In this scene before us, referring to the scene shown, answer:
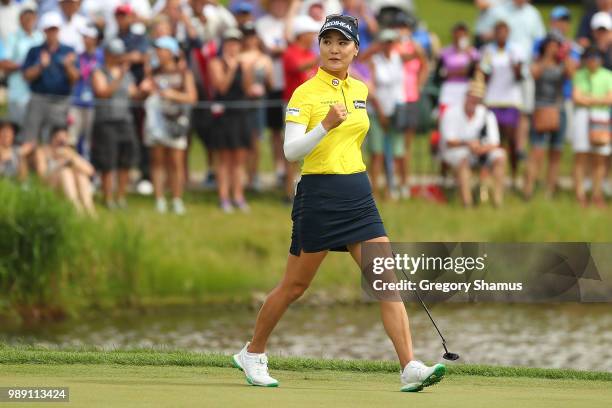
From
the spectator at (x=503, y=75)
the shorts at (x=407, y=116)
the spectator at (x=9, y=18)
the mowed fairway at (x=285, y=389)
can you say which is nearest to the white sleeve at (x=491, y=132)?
the spectator at (x=503, y=75)

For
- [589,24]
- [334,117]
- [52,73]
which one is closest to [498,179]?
[589,24]

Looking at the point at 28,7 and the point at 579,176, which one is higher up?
→ the point at 28,7

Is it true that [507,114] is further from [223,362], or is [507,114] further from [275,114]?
[223,362]

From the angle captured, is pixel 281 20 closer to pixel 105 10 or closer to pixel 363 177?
pixel 105 10

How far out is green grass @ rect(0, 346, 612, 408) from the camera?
7406mm

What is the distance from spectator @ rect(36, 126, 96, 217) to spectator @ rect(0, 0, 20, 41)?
1.87 metres

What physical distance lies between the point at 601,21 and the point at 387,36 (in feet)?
10.2

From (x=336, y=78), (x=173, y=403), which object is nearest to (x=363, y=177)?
(x=336, y=78)

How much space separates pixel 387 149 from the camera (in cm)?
1866

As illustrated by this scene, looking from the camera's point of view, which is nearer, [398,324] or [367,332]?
[398,324]

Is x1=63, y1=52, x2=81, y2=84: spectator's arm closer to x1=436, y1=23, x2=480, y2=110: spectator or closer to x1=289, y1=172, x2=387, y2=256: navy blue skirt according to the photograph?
x1=436, y1=23, x2=480, y2=110: spectator

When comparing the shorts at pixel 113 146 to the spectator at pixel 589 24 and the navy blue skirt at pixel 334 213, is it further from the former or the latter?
the navy blue skirt at pixel 334 213

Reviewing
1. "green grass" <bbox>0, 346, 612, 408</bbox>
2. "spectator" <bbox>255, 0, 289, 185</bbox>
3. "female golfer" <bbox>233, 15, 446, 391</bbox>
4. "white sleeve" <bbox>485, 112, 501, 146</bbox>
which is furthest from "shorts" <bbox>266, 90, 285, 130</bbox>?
"female golfer" <bbox>233, 15, 446, 391</bbox>

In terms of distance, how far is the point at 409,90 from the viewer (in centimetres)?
1867
